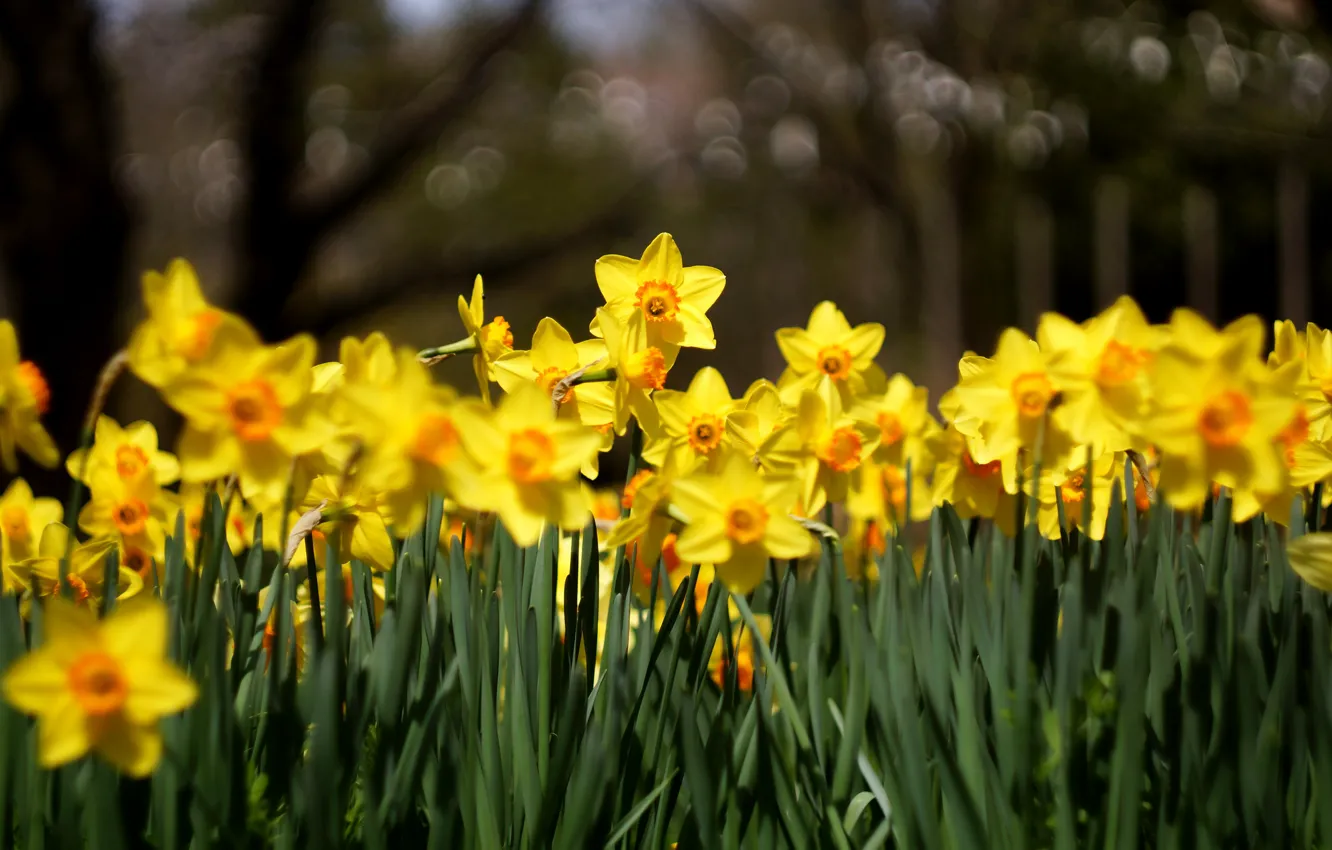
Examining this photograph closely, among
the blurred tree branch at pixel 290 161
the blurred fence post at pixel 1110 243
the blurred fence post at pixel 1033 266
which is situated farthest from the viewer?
the blurred fence post at pixel 1033 266

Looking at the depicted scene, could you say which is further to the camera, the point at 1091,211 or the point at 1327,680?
the point at 1091,211

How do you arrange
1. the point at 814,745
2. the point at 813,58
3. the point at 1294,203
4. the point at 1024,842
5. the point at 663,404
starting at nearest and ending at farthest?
1. the point at 1024,842
2. the point at 814,745
3. the point at 663,404
4. the point at 1294,203
5. the point at 813,58

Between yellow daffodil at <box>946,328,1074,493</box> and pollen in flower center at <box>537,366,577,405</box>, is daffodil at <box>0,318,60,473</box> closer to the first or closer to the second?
pollen in flower center at <box>537,366,577,405</box>

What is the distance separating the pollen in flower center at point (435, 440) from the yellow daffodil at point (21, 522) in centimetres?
90

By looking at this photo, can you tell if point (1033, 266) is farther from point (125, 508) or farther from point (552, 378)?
point (125, 508)

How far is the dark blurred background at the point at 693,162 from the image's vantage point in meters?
4.23

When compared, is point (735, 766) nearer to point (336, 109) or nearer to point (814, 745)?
point (814, 745)

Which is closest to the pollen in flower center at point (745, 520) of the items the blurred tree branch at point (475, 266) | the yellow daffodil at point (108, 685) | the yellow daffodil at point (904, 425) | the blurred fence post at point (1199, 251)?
the yellow daffodil at point (108, 685)

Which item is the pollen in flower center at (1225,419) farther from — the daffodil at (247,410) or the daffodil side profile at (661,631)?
the daffodil at (247,410)

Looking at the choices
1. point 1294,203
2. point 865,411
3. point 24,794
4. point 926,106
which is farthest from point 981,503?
point 926,106

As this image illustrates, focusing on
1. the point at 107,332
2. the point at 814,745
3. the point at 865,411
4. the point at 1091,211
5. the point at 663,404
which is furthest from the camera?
the point at 1091,211

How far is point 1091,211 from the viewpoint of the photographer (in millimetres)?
7422

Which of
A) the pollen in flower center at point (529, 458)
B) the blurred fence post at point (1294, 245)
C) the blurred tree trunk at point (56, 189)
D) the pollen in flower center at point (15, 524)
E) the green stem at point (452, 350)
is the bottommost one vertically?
the pollen in flower center at point (529, 458)

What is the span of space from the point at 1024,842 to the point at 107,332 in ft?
14.0
